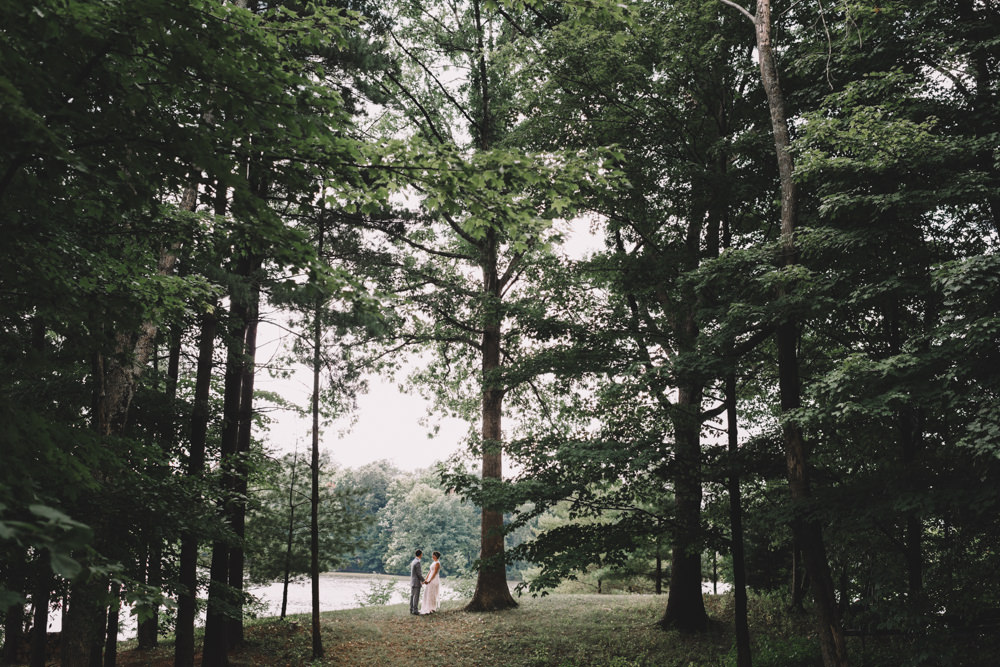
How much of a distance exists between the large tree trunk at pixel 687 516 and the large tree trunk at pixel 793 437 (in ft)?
4.39

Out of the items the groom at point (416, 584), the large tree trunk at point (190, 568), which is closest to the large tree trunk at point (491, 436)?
the groom at point (416, 584)

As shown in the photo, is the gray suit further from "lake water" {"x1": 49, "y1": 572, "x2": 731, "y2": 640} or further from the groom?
"lake water" {"x1": 49, "y1": 572, "x2": 731, "y2": 640}

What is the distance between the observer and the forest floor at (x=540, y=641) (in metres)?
8.23

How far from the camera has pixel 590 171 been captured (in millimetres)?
3385

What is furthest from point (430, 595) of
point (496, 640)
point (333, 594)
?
point (333, 594)

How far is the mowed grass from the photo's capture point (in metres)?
8.95

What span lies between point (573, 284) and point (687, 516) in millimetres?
4283

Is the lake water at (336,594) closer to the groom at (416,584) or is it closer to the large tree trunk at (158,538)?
the groom at (416,584)

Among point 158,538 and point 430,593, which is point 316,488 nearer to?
point 158,538

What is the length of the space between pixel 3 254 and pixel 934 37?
8490mm

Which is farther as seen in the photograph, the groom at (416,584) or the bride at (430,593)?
the groom at (416,584)

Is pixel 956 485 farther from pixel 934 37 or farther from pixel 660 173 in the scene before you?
pixel 660 173

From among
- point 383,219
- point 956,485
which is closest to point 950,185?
point 956,485

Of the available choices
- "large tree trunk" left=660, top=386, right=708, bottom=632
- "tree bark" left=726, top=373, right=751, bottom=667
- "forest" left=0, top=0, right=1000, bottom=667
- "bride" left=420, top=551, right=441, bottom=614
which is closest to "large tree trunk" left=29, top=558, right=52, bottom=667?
"forest" left=0, top=0, right=1000, bottom=667
